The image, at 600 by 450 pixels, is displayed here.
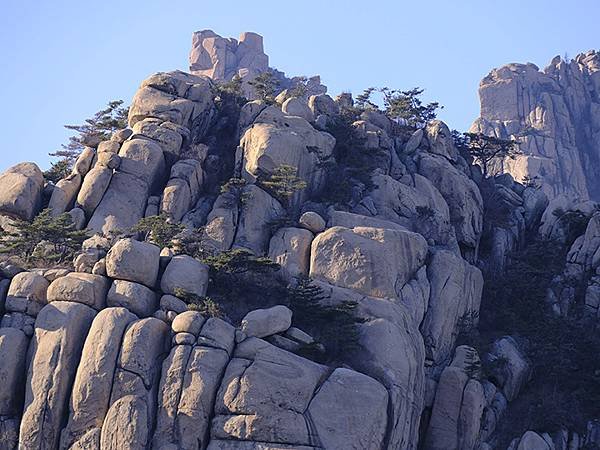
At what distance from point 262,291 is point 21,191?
13544 mm

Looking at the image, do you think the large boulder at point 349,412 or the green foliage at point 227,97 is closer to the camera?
the large boulder at point 349,412

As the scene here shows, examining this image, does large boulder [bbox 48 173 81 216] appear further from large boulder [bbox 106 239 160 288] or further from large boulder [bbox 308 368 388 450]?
large boulder [bbox 308 368 388 450]

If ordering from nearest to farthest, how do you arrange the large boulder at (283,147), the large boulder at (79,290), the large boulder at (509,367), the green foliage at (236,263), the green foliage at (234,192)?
the large boulder at (79,290), the green foliage at (236,263), the large boulder at (509,367), the green foliage at (234,192), the large boulder at (283,147)

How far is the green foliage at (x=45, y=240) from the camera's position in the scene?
4312 centimetres

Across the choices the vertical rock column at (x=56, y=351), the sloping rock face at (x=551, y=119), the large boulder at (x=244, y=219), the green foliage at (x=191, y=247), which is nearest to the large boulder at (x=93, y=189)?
the large boulder at (x=244, y=219)

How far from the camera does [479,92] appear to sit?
118m

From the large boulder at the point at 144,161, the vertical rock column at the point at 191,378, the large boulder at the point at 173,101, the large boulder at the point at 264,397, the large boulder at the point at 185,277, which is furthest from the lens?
the large boulder at the point at 173,101

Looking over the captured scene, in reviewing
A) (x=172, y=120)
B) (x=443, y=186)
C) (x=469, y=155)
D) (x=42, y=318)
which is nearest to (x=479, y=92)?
(x=469, y=155)

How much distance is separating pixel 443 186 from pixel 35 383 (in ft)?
99.8

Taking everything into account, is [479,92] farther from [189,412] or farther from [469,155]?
[189,412]

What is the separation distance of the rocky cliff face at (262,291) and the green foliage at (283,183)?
49 centimetres

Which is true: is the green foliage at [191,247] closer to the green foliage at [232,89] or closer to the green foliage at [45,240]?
the green foliage at [45,240]

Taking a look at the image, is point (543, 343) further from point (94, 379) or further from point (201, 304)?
point (94, 379)

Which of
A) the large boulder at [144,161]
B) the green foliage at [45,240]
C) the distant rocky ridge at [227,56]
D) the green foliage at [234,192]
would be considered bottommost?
the green foliage at [45,240]
